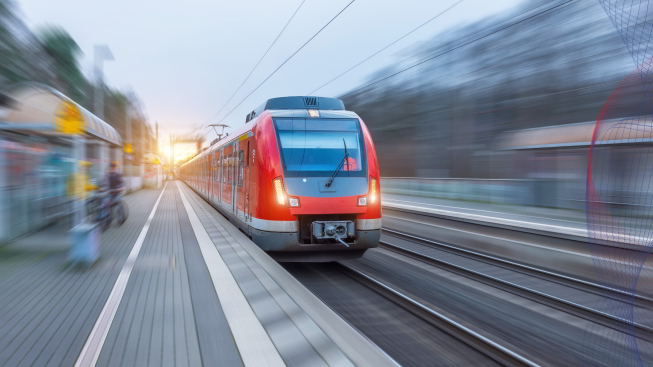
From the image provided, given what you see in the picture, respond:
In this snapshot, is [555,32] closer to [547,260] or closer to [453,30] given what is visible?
[453,30]

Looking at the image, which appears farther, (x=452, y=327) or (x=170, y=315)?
(x=452, y=327)

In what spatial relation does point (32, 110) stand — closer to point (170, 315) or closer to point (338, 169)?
point (338, 169)

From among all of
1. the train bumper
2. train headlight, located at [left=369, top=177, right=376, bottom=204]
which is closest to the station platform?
the train bumper

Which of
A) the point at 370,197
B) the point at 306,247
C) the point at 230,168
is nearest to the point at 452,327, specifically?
the point at 306,247

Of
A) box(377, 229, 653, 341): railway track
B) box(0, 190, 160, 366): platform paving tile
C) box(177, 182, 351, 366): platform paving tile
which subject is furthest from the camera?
box(377, 229, 653, 341): railway track

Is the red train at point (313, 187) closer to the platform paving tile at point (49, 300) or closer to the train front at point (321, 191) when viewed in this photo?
the train front at point (321, 191)

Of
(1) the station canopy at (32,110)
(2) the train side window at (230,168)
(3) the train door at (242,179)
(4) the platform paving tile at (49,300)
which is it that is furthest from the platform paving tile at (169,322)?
(2) the train side window at (230,168)

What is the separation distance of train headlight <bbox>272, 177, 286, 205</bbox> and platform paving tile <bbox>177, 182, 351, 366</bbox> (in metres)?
0.99

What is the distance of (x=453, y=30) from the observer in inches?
992

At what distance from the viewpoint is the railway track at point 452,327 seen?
379 cm

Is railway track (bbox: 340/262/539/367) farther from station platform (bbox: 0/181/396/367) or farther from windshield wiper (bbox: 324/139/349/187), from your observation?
windshield wiper (bbox: 324/139/349/187)

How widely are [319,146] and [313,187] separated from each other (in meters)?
0.76

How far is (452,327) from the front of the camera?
14.8 ft

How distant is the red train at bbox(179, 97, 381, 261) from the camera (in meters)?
6.64
